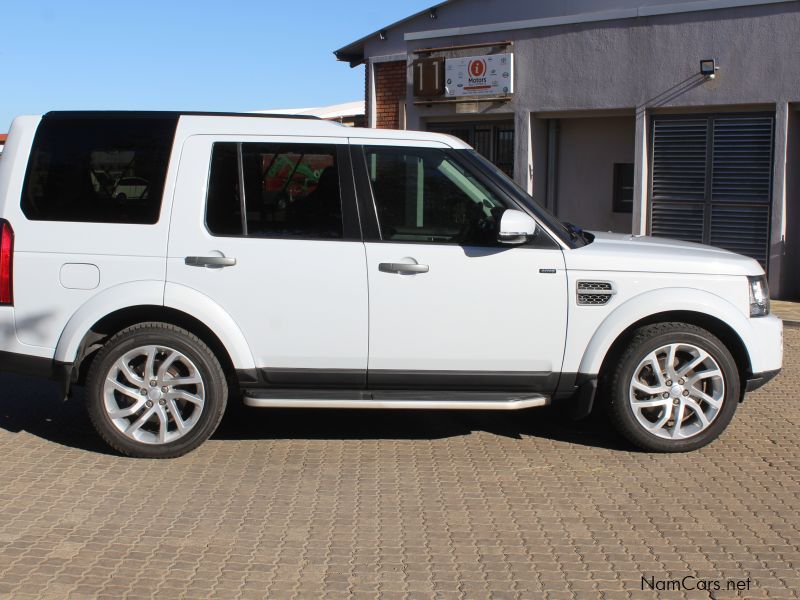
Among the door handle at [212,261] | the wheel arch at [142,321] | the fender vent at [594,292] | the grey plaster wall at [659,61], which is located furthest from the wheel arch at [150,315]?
the grey plaster wall at [659,61]

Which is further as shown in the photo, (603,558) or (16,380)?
(16,380)

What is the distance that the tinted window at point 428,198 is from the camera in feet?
20.6

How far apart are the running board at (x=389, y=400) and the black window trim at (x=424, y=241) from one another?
0.91m

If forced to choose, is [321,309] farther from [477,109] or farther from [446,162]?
[477,109]

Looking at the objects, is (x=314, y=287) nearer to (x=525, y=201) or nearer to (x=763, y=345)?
(x=525, y=201)

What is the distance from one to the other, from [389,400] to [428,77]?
1254 centimetres

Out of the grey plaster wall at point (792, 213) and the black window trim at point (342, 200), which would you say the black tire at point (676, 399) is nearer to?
the black window trim at point (342, 200)

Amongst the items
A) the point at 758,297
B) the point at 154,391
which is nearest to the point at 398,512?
the point at 154,391

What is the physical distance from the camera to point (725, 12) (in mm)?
14656

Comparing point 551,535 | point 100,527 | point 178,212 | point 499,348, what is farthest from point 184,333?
point 551,535

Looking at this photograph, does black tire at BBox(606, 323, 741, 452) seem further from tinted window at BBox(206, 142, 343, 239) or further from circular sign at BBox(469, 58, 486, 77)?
circular sign at BBox(469, 58, 486, 77)

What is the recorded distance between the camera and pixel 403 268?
6.18m

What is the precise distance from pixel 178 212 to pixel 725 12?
10837 mm

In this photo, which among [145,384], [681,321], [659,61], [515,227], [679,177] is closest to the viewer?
[515,227]
